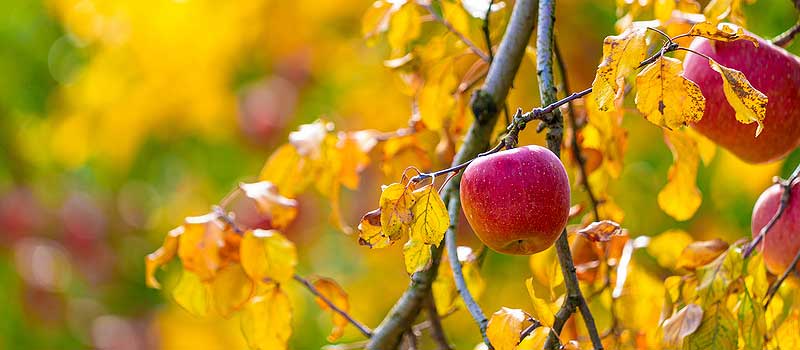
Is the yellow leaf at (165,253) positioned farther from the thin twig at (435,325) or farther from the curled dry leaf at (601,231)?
the curled dry leaf at (601,231)

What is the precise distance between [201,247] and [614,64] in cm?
44

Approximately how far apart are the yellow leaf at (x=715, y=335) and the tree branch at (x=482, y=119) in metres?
0.24

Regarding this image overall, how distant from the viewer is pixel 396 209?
673 millimetres

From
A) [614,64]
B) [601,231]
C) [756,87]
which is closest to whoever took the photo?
[614,64]

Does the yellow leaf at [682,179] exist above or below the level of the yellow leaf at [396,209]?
below

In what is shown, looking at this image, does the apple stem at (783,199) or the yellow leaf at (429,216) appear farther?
the apple stem at (783,199)

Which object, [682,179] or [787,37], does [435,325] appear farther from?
[787,37]

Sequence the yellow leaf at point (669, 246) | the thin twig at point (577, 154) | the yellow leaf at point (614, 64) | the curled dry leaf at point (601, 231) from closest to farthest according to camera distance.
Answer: the yellow leaf at point (614, 64) → the curled dry leaf at point (601, 231) → the thin twig at point (577, 154) → the yellow leaf at point (669, 246)

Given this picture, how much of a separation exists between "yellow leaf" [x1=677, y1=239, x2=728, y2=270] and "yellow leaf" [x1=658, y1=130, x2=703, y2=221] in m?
0.05

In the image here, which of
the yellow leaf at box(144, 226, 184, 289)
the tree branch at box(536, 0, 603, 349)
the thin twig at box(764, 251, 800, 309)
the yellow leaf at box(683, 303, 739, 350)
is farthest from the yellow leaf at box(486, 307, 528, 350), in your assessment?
the yellow leaf at box(144, 226, 184, 289)

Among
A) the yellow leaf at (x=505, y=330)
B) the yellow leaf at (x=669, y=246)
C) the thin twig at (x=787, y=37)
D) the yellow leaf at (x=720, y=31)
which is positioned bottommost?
the yellow leaf at (x=669, y=246)

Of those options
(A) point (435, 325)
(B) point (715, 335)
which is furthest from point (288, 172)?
(B) point (715, 335)

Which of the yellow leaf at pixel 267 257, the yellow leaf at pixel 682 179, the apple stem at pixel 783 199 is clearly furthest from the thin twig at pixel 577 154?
the yellow leaf at pixel 267 257

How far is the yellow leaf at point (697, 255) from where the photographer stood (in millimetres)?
890
